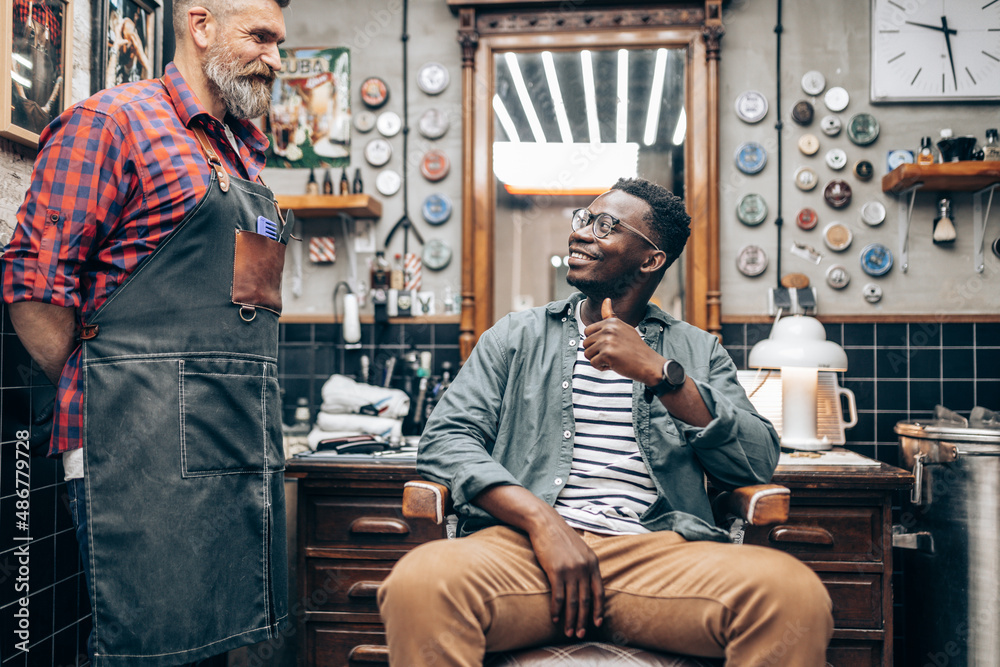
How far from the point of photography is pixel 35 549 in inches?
72.6

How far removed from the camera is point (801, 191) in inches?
115

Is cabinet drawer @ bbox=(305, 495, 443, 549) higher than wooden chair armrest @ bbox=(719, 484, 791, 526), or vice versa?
wooden chair armrest @ bbox=(719, 484, 791, 526)

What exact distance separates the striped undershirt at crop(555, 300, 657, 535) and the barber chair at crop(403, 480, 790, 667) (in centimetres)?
21

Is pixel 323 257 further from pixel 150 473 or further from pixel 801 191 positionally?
pixel 801 191

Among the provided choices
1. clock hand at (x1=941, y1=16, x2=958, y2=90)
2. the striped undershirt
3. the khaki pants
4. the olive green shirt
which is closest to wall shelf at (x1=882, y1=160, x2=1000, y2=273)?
clock hand at (x1=941, y1=16, x2=958, y2=90)

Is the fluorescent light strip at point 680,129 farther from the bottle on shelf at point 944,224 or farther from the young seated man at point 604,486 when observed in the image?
the young seated man at point 604,486

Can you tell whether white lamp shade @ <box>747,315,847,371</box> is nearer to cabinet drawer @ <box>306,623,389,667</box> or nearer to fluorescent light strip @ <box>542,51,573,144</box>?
fluorescent light strip @ <box>542,51,573,144</box>

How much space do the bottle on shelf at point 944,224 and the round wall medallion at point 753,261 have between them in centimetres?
70

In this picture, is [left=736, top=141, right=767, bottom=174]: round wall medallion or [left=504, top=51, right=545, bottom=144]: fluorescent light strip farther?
[left=504, top=51, right=545, bottom=144]: fluorescent light strip

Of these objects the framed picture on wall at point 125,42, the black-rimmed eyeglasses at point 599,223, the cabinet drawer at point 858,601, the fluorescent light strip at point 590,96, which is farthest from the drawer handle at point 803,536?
the framed picture on wall at point 125,42

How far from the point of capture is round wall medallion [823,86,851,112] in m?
2.89

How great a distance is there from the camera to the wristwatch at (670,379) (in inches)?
57.9

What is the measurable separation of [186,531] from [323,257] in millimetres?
1842

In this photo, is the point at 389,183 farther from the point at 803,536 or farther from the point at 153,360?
the point at 803,536
